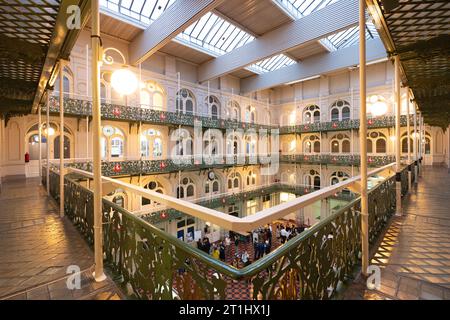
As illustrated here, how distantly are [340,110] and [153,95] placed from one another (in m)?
16.0

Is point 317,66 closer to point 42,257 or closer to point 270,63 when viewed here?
point 270,63

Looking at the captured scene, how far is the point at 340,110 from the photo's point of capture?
19953 millimetres

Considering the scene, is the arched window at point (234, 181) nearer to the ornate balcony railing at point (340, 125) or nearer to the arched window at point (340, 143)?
the ornate balcony railing at point (340, 125)

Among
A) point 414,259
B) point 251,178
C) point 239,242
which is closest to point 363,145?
point 414,259

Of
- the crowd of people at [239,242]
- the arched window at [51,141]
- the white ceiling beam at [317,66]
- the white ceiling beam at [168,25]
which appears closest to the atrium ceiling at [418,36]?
the white ceiling beam at [168,25]

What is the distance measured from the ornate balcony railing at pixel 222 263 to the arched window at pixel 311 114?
20348 mm

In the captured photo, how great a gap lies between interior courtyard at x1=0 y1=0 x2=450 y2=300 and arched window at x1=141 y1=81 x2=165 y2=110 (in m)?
0.13

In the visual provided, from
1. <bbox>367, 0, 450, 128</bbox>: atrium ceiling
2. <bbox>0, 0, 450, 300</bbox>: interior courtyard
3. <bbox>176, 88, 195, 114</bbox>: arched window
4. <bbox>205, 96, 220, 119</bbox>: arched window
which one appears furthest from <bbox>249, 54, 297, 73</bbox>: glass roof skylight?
<bbox>367, 0, 450, 128</bbox>: atrium ceiling

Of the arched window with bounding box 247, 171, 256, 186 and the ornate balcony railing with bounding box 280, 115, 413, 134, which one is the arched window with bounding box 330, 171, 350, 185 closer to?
the ornate balcony railing with bounding box 280, 115, 413, 134

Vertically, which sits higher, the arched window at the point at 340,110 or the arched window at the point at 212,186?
the arched window at the point at 340,110

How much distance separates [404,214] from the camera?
16.4 ft

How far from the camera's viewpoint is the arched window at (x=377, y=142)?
18.0 metres

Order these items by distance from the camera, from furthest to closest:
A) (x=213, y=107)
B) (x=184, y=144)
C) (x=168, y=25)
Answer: (x=213, y=107), (x=184, y=144), (x=168, y=25)

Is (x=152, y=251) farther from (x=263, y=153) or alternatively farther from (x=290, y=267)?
(x=263, y=153)
